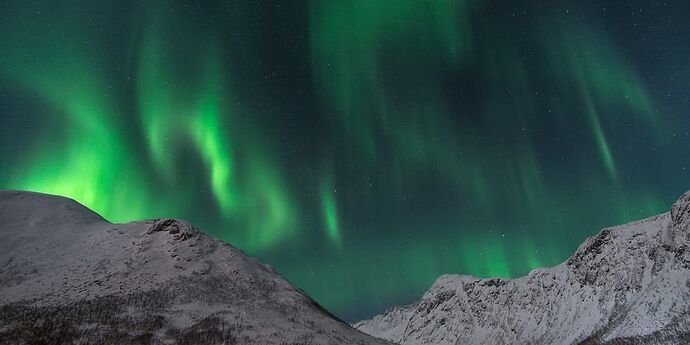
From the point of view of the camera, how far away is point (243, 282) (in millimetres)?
97562

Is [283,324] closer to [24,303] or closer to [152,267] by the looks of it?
[152,267]

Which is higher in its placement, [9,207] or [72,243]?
[9,207]

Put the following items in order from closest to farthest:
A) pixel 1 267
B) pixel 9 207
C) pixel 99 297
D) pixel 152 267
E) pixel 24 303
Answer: pixel 24 303, pixel 99 297, pixel 1 267, pixel 152 267, pixel 9 207

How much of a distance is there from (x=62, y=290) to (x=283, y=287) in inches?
1742

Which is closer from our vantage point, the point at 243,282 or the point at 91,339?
the point at 91,339

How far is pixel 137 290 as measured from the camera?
276 ft

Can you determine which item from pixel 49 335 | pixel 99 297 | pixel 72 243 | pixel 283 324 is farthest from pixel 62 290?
pixel 283 324

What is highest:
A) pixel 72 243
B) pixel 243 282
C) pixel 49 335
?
pixel 72 243

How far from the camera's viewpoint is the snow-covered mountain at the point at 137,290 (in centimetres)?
7019

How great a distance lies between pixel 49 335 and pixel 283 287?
48.0 m

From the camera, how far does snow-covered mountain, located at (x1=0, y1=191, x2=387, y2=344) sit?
70.2 meters

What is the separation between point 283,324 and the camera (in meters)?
80.7

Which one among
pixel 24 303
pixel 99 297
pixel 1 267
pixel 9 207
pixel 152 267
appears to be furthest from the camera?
pixel 9 207

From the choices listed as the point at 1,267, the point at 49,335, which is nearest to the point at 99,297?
the point at 49,335
